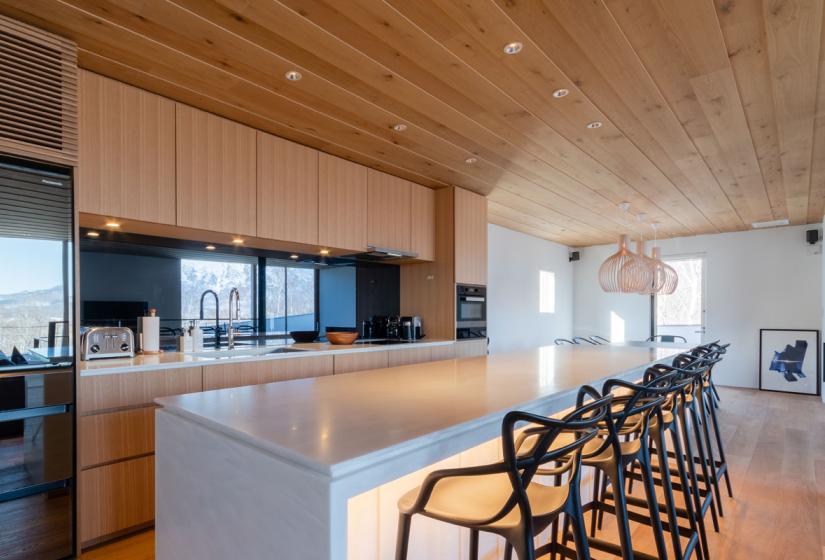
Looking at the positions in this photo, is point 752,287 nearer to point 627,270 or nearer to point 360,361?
point 627,270

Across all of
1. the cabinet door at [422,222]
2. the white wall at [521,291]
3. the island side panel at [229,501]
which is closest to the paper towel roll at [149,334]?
the island side panel at [229,501]

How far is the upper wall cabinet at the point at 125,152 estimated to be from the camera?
2.39 m

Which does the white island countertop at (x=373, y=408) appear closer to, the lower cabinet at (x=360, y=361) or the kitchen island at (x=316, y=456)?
the kitchen island at (x=316, y=456)

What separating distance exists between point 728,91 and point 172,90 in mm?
3118

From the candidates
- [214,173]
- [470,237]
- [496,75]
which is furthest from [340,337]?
[496,75]

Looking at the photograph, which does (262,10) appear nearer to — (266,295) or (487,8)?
(487,8)

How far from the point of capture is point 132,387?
7.85 feet

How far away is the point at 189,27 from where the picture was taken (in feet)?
6.55

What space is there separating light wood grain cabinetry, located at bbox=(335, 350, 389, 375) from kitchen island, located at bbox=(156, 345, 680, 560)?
4.92 feet

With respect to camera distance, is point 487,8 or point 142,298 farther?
point 142,298

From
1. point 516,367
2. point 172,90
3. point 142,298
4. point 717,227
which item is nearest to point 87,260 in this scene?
point 142,298

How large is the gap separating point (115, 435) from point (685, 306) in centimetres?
798

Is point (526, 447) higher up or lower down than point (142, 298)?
lower down

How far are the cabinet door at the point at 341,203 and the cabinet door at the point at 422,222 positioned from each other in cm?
61
